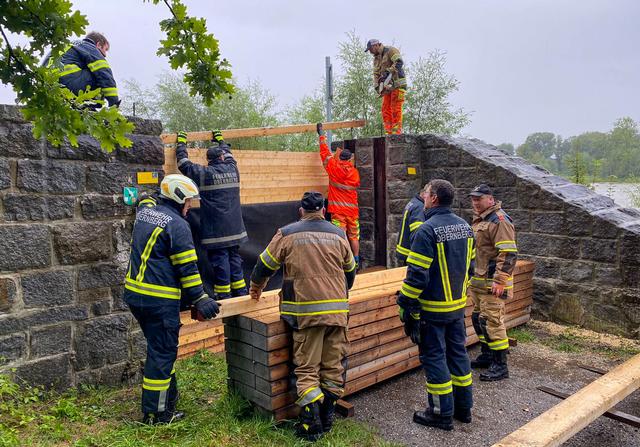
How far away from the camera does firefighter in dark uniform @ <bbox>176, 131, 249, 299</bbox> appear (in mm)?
6492

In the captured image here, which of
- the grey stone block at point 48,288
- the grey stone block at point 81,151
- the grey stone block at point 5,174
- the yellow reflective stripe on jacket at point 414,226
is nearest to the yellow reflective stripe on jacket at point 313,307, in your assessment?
the yellow reflective stripe on jacket at point 414,226

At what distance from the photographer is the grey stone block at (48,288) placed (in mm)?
4691

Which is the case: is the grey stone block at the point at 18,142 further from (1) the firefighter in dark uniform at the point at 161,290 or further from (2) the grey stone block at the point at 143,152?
(1) the firefighter in dark uniform at the point at 161,290

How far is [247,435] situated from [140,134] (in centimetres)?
334

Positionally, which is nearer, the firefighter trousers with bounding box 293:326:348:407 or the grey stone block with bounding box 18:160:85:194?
the firefighter trousers with bounding box 293:326:348:407

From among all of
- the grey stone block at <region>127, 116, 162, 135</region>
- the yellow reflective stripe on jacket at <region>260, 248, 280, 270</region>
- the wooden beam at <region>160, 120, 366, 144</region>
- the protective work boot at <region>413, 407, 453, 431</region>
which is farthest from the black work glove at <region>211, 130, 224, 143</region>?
the protective work boot at <region>413, 407, 453, 431</region>

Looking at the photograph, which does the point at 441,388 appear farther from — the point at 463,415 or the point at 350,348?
the point at 350,348

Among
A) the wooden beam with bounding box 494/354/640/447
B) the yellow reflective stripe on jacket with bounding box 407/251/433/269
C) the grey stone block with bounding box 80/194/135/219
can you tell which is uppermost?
the grey stone block with bounding box 80/194/135/219

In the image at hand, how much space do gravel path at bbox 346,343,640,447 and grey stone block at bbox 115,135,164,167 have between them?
3367mm

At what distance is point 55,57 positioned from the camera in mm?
2783

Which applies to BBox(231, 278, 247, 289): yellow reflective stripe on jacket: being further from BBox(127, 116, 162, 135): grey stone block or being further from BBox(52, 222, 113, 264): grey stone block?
BBox(127, 116, 162, 135): grey stone block

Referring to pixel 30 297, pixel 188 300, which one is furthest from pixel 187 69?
pixel 30 297

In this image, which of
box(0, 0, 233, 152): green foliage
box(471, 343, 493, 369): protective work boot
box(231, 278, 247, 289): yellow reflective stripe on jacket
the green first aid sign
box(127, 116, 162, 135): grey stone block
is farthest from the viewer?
box(231, 278, 247, 289): yellow reflective stripe on jacket

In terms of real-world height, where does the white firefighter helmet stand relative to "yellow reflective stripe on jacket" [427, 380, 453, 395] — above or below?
above
